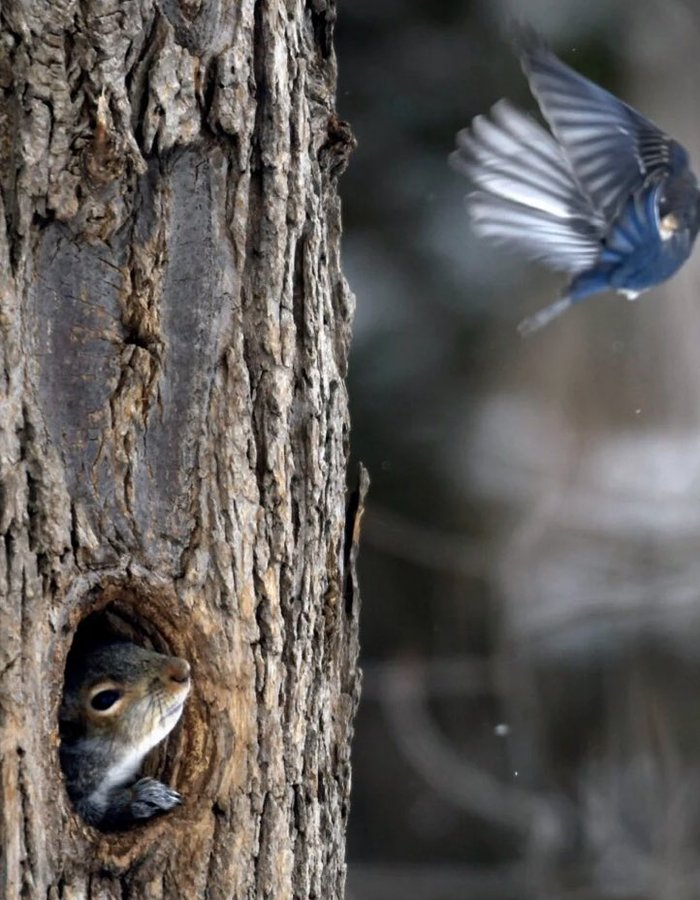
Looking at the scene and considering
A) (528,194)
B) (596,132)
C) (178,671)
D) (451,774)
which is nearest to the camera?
(178,671)

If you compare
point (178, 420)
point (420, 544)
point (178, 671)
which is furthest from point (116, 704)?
point (420, 544)

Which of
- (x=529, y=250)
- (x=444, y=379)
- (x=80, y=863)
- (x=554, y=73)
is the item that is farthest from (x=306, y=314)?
(x=444, y=379)

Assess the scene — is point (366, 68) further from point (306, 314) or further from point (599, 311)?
point (306, 314)

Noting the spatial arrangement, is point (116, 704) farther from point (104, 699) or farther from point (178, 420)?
point (178, 420)

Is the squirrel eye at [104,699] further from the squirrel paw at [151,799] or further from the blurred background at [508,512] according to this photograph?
the blurred background at [508,512]

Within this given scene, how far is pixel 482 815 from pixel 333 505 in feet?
9.95

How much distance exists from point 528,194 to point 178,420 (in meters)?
1.47

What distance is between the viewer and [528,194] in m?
3.10

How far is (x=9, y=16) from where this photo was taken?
1695 millimetres

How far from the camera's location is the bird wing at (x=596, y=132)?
286 centimetres

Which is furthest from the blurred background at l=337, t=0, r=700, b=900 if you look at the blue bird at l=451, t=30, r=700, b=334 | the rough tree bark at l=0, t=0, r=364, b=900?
the rough tree bark at l=0, t=0, r=364, b=900

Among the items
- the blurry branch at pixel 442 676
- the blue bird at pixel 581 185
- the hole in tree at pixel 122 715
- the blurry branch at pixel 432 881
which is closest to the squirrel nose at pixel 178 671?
the hole in tree at pixel 122 715

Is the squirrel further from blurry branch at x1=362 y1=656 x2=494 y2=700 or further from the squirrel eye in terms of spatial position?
blurry branch at x1=362 y1=656 x2=494 y2=700

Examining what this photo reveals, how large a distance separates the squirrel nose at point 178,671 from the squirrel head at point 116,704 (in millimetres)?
21
